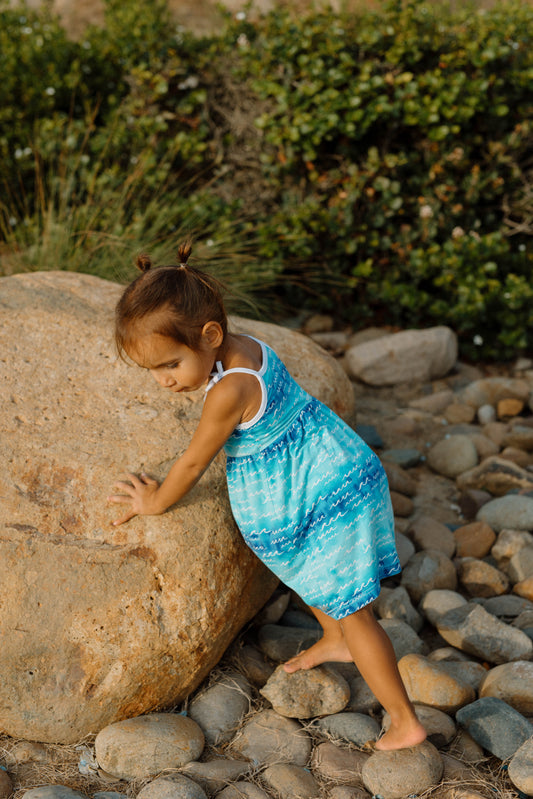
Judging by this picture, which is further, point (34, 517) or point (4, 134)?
point (4, 134)

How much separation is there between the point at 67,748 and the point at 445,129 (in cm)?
439

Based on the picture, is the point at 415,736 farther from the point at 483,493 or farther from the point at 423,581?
the point at 483,493

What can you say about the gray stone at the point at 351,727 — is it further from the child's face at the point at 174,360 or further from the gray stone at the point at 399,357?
the gray stone at the point at 399,357

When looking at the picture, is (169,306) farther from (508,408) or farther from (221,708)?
(508,408)

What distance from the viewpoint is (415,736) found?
239cm

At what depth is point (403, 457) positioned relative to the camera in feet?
14.1

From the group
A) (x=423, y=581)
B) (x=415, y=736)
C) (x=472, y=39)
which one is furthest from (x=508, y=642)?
(x=472, y=39)

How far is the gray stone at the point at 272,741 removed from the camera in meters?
2.49

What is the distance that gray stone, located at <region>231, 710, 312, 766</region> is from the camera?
2490 mm

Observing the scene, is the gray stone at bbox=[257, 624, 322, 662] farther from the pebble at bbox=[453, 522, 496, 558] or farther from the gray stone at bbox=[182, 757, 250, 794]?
the pebble at bbox=[453, 522, 496, 558]

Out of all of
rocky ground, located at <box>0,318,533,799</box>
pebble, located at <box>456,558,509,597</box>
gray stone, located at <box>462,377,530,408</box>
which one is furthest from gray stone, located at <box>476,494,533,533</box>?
gray stone, located at <box>462,377,530,408</box>

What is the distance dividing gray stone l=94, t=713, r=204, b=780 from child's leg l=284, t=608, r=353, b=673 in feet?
1.52

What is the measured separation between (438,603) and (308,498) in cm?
117

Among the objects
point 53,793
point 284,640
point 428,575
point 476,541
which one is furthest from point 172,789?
point 476,541
